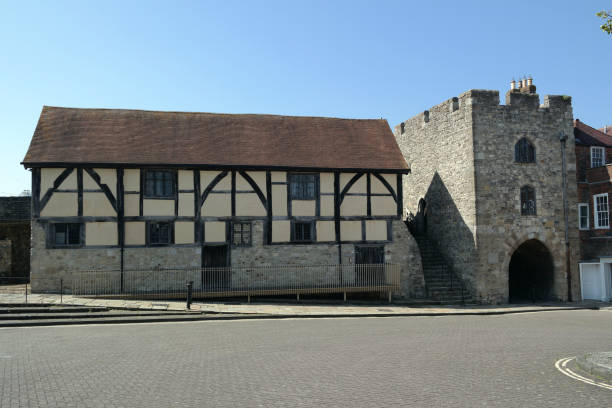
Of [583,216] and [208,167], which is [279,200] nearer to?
[208,167]

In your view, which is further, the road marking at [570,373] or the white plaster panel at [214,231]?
Result: the white plaster panel at [214,231]

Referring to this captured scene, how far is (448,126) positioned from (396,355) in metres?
15.7

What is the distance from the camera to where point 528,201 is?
22438 mm

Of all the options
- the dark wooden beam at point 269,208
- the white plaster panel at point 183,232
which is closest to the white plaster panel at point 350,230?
the dark wooden beam at point 269,208

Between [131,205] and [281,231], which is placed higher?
[131,205]

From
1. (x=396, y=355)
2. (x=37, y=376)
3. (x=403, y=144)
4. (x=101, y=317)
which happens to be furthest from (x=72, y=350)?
(x=403, y=144)

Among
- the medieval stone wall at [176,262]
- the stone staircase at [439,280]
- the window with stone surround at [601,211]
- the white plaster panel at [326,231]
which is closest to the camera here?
the medieval stone wall at [176,262]

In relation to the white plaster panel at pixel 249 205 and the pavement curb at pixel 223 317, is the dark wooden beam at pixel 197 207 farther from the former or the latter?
the pavement curb at pixel 223 317

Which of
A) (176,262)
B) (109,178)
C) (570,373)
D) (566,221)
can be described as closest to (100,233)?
(109,178)

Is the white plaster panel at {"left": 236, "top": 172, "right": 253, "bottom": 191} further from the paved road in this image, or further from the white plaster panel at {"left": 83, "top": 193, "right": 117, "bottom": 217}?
the paved road

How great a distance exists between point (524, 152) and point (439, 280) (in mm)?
6900

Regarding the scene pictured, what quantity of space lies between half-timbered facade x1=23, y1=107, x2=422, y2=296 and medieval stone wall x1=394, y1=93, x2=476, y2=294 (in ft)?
7.87

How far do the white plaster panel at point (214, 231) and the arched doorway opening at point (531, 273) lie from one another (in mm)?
13522

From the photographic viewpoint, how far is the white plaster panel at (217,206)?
68.1 feet
